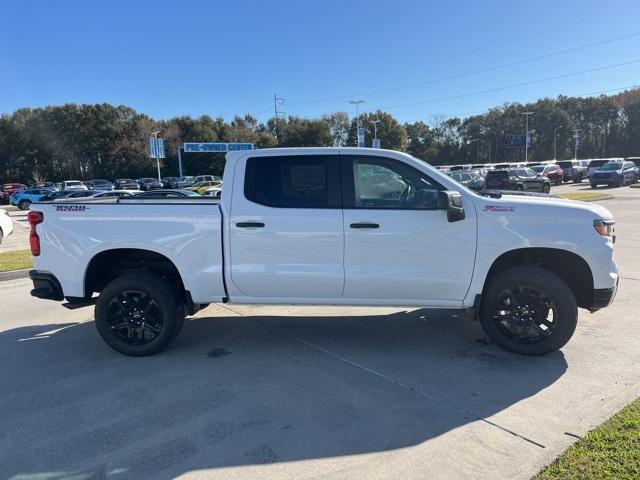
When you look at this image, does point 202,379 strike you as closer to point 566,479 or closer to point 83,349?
point 83,349

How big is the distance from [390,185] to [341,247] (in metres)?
0.74

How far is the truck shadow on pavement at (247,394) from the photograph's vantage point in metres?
3.06

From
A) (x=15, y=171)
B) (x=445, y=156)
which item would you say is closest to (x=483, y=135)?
(x=445, y=156)

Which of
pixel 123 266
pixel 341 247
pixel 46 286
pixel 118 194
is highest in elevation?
pixel 118 194

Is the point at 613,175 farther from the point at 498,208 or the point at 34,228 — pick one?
the point at 34,228

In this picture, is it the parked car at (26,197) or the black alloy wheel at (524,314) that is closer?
the black alloy wheel at (524,314)

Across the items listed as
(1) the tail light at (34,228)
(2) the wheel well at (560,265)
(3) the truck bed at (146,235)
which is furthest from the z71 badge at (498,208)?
(1) the tail light at (34,228)

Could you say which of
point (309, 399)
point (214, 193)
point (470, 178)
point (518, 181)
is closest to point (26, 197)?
point (214, 193)

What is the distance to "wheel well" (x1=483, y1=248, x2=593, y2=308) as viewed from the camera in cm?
438

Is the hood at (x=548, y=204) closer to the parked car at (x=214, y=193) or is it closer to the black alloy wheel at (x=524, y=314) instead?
the black alloy wheel at (x=524, y=314)

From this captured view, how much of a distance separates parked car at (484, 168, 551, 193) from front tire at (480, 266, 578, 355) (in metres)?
23.9

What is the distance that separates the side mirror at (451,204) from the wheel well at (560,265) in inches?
24.3

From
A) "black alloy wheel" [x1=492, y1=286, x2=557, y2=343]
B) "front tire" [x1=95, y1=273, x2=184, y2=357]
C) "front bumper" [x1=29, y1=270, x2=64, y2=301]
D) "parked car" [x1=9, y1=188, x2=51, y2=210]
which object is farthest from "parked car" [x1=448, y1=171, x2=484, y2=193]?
"parked car" [x1=9, y1=188, x2=51, y2=210]

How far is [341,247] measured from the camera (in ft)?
14.3
